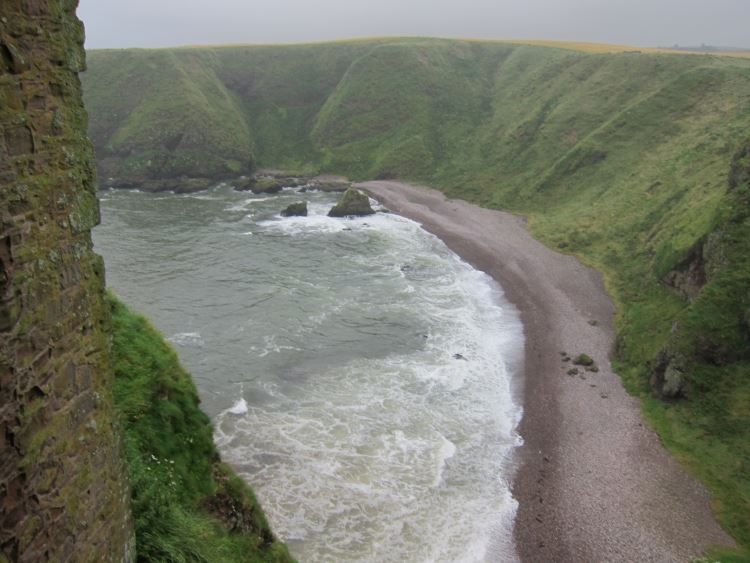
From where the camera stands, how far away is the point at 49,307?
582 cm

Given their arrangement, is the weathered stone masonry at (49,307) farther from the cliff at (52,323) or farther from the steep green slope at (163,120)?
the steep green slope at (163,120)

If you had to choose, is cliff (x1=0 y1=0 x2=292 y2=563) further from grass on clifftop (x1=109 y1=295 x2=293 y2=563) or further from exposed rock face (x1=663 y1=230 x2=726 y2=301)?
exposed rock face (x1=663 y1=230 x2=726 y2=301)

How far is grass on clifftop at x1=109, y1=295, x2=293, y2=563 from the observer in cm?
1031

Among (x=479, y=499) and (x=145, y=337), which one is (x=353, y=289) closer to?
(x=479, y=499)

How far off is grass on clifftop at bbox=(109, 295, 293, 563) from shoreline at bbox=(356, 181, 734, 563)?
11.5 meters

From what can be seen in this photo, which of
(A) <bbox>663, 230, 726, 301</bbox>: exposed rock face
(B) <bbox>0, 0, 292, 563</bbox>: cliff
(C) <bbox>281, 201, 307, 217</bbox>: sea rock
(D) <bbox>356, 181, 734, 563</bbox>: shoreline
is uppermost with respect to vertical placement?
(B) <bbox>0, 0, 292, 563</bbox>: cliff

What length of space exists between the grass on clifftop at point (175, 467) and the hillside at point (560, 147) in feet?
63.1

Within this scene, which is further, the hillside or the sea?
the hillside

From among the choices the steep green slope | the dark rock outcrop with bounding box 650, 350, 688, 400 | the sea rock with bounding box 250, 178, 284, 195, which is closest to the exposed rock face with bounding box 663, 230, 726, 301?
the dark rock outcrop with bounding box 650, 350, 688, 400

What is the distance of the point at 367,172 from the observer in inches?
3625

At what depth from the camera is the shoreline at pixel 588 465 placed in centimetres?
2055

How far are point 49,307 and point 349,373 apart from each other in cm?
2639

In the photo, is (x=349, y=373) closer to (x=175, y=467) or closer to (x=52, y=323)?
(x=175, y=467)

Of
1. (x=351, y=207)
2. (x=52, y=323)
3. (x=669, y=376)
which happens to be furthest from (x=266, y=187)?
(x=52, y=323)
